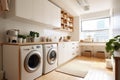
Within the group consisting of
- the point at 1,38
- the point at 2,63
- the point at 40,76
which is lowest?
the point at 40,76

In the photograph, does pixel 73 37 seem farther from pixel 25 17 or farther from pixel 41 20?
pixel 25 17

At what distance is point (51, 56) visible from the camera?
2.66 m

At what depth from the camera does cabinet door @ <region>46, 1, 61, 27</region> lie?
2850mm

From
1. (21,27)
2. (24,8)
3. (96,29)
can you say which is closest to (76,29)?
(96,29)

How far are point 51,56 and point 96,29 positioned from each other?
351 cm

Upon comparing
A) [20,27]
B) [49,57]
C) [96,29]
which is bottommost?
[49,57]

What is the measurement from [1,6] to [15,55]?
3.21ft

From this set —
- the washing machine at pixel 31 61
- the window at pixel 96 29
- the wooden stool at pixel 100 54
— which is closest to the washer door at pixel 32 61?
the washing machine at pixel 31 61

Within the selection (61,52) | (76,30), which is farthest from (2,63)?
(76,30)

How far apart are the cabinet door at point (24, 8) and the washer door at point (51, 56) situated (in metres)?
1.09

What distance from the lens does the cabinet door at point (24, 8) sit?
1.88 m

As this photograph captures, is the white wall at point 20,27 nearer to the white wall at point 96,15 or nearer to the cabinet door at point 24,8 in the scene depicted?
the cabinet door at point 24,8

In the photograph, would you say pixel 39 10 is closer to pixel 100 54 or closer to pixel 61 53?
pixel 61 53

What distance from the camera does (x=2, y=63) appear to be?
203cm
